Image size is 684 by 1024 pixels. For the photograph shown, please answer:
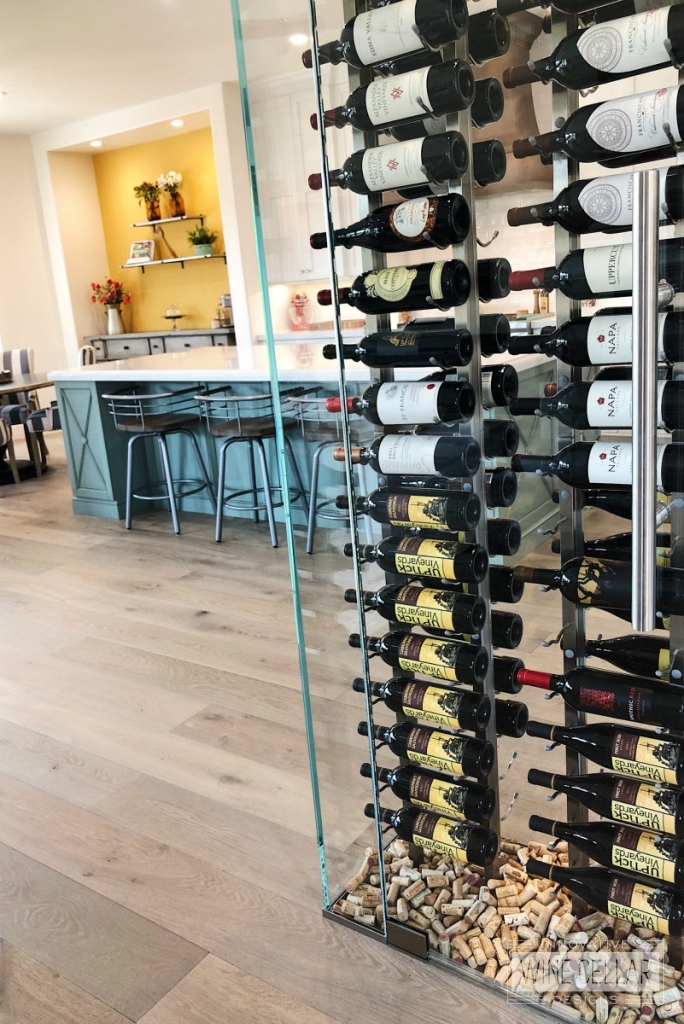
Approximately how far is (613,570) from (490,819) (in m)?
0.55

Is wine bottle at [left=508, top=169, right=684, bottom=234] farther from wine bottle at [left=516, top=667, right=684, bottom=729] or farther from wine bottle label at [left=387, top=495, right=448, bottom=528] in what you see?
wine bottle at [left=516, top=667, right=684, bottom=729]

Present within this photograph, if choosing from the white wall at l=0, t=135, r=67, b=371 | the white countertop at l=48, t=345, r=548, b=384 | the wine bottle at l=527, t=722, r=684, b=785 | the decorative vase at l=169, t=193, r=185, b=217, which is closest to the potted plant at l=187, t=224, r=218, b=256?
the decorative vase at l=169, t=193, r=185, b=217

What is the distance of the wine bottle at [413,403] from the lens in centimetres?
131

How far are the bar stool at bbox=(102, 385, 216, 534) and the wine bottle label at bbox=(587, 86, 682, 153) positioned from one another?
132 inches

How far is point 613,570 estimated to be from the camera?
1.28 metres

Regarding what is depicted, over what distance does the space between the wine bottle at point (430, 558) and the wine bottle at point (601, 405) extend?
0.24m

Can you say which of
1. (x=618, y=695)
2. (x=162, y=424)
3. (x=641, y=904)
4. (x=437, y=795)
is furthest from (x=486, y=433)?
(x=162, y=424)

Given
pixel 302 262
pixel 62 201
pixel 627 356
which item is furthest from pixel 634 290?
pixel 62 201

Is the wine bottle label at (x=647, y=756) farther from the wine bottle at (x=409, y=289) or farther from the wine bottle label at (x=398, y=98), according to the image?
the wine bottle label at (x=398, y=98)

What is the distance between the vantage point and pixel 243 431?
3980mm

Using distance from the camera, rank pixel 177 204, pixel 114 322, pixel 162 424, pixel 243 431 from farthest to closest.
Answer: pixel 114 322 → pixel 177 204 → pixel 162 424 → pixel 243 431

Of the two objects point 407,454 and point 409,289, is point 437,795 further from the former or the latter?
point 409,289

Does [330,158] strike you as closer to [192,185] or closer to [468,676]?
[468,676]

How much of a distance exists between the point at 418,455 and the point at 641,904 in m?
0.76
